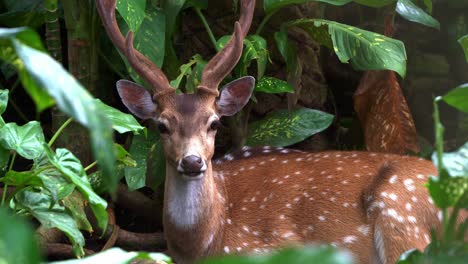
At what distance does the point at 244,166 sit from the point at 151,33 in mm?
877

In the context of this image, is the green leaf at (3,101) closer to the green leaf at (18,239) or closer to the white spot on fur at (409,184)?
the white spot on fur at (409,184)

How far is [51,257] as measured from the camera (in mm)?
4559

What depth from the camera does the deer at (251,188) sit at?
153 inches

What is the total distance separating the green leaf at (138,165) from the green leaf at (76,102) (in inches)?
129

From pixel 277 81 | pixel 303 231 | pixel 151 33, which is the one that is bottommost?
pixel 303 231

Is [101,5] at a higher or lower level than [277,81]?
higher

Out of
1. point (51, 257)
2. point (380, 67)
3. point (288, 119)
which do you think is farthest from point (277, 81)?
point (51, 257)

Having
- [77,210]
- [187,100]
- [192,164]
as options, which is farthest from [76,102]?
[187,100]

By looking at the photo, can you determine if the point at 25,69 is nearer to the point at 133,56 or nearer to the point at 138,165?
the point at 133,56

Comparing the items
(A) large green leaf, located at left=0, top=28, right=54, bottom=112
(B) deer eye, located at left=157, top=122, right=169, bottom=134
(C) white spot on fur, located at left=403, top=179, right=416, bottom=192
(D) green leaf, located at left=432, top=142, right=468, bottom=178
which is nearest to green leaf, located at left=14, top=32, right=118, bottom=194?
(A) large green leaf, located at left=0, top=28, right=54, bottom=112

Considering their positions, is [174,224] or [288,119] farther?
[288,119]

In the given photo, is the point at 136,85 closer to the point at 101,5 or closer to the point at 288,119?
the point at 101,5

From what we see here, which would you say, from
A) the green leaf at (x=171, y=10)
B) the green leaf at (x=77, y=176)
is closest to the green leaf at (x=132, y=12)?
the green leaf at (x=171, y=10)

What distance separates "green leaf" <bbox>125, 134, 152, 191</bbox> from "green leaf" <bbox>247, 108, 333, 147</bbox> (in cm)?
65
